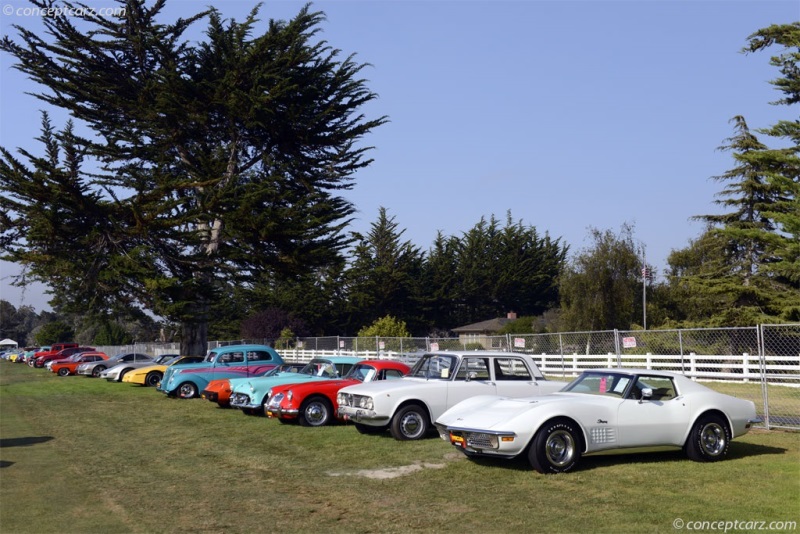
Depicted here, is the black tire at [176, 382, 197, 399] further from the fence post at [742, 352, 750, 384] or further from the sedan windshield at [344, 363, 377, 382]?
the fence post at [742, 352, 750, 384]

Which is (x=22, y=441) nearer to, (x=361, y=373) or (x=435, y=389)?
(x=361, y=373)

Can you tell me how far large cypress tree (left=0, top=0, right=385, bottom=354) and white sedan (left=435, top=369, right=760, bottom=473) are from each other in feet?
84.2

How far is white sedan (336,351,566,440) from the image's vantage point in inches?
540

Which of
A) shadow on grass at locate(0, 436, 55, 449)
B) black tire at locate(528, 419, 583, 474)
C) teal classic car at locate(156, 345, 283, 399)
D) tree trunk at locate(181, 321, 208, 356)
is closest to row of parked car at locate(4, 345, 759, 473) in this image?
black tire at locate(528, 419, 583, 474)

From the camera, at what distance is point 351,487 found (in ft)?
32.2

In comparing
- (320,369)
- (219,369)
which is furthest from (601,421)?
(219,369)

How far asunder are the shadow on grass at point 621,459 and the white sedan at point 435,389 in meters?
2.40

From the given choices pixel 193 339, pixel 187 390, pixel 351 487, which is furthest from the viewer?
pixel 193 339

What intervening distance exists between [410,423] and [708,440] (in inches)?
192

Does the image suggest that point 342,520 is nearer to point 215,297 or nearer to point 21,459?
point 21,459

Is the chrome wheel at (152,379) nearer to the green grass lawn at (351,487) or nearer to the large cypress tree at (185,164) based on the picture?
the large cypress tree at (185,164)

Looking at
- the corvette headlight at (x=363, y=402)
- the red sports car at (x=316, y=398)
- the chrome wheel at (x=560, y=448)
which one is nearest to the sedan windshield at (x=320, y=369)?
the red sports car at (x=316, y=398)

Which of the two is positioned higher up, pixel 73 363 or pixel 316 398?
pixel 73 363

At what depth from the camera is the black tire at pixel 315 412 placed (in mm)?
16312
